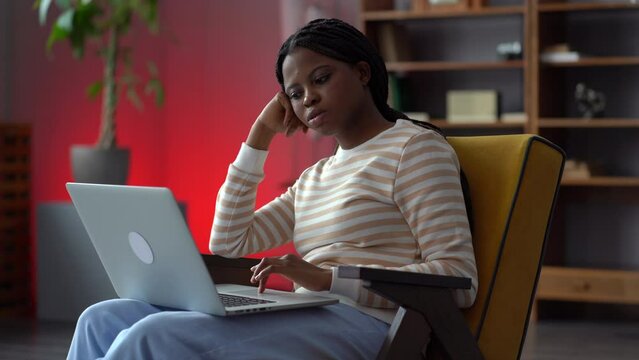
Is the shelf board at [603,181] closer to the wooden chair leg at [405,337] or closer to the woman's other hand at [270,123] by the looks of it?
the woman's other hand at [270,123]

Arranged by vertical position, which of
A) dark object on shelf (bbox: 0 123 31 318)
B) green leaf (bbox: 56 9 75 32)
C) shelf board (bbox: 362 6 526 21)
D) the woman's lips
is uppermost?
the woman's lips

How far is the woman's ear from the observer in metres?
2.17

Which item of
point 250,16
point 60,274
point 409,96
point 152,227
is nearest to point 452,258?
point 152,227

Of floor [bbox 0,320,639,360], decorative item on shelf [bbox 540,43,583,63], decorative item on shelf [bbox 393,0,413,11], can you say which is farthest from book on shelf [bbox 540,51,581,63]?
floor [bbox 0,320,639,360]

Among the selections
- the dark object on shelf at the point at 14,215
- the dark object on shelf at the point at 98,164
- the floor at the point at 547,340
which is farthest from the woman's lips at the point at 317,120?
the dark object on shelf at the point at 14,215

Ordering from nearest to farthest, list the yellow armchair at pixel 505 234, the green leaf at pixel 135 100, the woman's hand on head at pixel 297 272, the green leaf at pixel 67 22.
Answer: the woman's hand on head at pixel 297 272 → the yellow armchair at pixel 505 234 → the green leaf at pixel 67 22 → the green leaf at pixel 135 100

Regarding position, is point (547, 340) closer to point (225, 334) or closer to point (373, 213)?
point (373, 213)

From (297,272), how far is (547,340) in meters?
2.87

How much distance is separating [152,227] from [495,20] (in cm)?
396

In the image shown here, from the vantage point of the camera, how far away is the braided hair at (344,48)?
212cm

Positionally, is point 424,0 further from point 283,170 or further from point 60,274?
point 60,274

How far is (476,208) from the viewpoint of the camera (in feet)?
6.91

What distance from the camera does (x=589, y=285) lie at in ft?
16.3

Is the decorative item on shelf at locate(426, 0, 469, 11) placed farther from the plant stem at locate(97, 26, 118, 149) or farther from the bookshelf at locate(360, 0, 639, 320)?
the plant stem at locate(97, 26, 118, 149)
